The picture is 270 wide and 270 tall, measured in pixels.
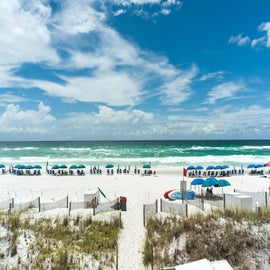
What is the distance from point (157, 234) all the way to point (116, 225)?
6.90ft

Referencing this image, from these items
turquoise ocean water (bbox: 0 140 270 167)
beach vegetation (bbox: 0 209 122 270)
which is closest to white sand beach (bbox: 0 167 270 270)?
beach vegetation (bbox: 0 209 122 270)

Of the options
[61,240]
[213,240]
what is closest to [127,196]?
[61,240]

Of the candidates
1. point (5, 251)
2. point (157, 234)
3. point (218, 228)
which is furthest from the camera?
point (157, 234)

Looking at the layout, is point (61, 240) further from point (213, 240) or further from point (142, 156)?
point (142, 156)

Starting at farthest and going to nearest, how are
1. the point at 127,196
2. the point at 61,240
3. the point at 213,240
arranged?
1. the point at 127,196
2. the point at 61,240
3. the point at 213,240

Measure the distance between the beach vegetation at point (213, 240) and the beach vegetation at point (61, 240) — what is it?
1637mm

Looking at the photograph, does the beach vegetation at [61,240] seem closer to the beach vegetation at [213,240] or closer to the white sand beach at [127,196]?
the white sand beach at [127,196]

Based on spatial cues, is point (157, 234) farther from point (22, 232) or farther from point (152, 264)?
point (22, 232)

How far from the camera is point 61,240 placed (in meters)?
8.83

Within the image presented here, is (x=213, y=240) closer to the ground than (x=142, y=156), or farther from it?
farther from it

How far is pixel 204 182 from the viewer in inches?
619

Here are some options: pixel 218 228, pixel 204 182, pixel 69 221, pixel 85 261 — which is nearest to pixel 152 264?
pixel 85 261

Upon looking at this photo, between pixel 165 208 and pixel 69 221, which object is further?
pixel 165 208

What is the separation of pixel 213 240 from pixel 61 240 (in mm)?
5617
